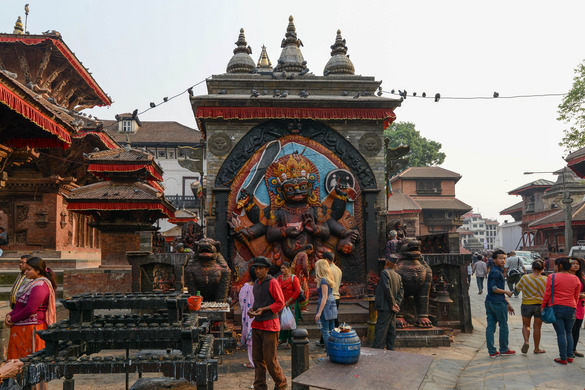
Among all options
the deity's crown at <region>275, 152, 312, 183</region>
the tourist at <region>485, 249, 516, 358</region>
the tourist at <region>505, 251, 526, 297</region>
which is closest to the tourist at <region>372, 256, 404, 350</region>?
the tourist at <region>485, 249, 516, 358</region>

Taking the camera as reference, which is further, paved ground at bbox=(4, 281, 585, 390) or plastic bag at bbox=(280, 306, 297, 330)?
plastic bag at bbox=(280, 306, 297, 330)

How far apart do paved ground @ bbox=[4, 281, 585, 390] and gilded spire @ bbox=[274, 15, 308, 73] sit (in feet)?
30.6

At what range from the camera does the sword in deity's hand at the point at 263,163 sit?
12.4 m

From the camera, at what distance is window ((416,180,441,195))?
4447 centimetres

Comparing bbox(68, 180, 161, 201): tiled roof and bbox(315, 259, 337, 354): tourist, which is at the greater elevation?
bbox(68, 180, 161, 201): tiled roof

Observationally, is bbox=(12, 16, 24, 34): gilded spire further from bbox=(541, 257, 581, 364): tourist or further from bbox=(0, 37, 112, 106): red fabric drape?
bbox=(541, 257, 581, 364): tourist

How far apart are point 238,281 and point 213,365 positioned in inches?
302

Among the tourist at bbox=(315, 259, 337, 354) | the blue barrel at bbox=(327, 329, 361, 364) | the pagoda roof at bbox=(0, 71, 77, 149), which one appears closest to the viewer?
the blue barrel at bbox=(327, 329, 361, 364)

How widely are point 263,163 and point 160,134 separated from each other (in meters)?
36.5

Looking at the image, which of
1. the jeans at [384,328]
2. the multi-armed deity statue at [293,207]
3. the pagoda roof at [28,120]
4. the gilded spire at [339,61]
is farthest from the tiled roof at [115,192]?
the jeans at [384,328]

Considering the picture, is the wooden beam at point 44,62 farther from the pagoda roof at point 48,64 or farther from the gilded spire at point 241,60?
the gilded spire at point 241,60

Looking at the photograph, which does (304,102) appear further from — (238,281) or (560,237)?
(560,237)

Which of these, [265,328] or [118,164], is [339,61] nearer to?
[118,164]

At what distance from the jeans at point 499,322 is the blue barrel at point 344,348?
14.3ft
